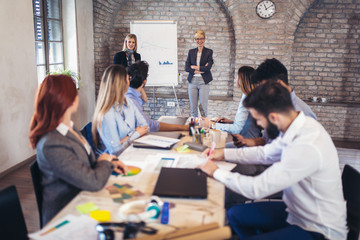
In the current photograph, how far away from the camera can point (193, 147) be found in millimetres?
2211

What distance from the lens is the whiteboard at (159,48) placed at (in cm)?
582

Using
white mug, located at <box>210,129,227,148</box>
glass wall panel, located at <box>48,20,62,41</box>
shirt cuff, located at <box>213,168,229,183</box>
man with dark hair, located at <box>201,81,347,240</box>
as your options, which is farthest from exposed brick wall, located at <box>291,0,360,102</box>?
shirt cuff, located at <box>213,168,229,183</box>

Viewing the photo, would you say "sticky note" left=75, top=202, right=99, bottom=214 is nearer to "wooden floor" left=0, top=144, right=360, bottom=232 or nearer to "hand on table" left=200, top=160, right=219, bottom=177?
"hand on table" left=200, top=160, right=219, bottom=177

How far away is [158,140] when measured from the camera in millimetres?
2365

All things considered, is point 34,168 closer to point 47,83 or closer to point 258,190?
point 47,83

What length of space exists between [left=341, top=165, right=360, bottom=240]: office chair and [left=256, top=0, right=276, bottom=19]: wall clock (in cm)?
429

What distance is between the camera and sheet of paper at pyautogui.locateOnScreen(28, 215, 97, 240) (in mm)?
1161

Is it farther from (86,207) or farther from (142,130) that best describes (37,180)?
(142,130)

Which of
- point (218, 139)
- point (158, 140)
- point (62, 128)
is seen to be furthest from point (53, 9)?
point (62, 128)

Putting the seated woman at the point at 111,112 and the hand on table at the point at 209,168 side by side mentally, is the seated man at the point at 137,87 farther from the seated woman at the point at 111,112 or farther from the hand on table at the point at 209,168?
the hand on table at the point at 209,168

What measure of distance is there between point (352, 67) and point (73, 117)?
515 cm

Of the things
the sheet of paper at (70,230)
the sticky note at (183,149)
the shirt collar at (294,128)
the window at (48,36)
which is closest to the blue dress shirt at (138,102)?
the sticky note at (183,149)

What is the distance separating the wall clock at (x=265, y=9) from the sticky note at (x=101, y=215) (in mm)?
5013

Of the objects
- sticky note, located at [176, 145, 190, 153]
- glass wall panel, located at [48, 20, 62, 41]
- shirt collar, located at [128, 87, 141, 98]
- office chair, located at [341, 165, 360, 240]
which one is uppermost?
glass wall panel, located at [48, 20, 62, 41]
